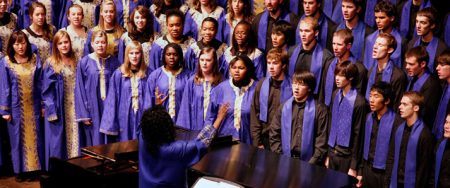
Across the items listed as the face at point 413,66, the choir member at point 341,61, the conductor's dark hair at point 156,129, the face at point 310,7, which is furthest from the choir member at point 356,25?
the conductor's dark hair at point 156,129

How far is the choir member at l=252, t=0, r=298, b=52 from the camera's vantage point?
585 cm

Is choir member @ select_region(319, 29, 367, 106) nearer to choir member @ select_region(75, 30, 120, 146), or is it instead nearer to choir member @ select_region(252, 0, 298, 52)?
choir member @ select_region(252, 0, 298, 52)

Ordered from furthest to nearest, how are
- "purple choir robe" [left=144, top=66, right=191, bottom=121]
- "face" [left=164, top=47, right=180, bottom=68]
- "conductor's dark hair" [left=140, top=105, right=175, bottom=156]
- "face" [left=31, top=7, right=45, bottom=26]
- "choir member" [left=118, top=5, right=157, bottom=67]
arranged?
"face" [left=31, top=7, right=45, bottom=26] → "choir member" [left=118, top=5, right=157, bottom=67] → "purple choir robe" [left=144, top=66, right=191, bottom=121] → "face" [left=164, top=47, right=180, bottom=68] → "conductor's dark hair" [left=140, top=105, right=175, bottom=156]

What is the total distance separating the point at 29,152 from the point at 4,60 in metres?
0.78

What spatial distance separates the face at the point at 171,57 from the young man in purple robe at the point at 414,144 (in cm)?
181

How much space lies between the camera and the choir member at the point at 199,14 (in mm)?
6238

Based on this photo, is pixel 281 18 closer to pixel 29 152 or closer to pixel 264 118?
pixel 264 118

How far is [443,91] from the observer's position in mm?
4875

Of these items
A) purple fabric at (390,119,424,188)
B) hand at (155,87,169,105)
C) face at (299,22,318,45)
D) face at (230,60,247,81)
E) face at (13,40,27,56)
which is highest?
face at (299,22,318,45)

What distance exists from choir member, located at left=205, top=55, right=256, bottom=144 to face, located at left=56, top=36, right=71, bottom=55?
1.35 metres

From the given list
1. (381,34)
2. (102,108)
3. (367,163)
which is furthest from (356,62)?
(102,108)

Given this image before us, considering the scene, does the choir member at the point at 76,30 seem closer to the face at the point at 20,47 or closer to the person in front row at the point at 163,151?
the face at the point at 20,47

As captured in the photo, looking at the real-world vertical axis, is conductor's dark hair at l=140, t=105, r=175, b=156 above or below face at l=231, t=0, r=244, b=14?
below

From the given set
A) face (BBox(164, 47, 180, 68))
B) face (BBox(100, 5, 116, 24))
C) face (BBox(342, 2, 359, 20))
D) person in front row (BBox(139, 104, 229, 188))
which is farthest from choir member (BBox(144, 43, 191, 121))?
person in front row (BBox(139, 104, 229, 188))
